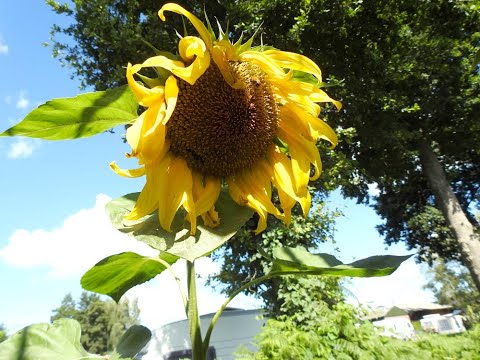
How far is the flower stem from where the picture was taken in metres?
0.47

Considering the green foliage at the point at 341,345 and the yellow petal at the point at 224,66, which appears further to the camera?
the green foliage at the point at 341,345

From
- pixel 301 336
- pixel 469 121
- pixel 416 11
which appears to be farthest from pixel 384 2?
pixel 301 336

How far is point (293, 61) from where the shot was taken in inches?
22.9

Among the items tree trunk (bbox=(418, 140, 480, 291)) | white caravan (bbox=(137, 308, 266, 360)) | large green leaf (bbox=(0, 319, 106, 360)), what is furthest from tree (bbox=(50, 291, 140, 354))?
large green leaf (bbox=(0, 319, 106, 360))

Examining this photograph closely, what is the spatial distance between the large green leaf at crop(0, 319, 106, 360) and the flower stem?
0.56 feet

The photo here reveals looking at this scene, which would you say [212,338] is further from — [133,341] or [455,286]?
[455,286]

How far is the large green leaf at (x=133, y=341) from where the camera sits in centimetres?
56

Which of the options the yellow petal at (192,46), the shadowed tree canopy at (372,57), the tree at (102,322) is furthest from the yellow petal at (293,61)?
the tree at (102,322)

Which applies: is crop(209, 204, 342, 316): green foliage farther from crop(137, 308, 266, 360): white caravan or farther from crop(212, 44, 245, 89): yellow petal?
crop(212, 44, 245, 89): yellow petal

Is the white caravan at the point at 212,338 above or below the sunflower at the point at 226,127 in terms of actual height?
above

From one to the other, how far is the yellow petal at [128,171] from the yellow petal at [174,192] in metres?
0.03

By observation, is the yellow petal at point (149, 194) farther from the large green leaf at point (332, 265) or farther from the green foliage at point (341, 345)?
the green foliage at point (341, 345)

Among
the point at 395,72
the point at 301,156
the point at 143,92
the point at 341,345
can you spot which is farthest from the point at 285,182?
the point at 395,72

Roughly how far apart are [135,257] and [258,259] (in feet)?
17.0
